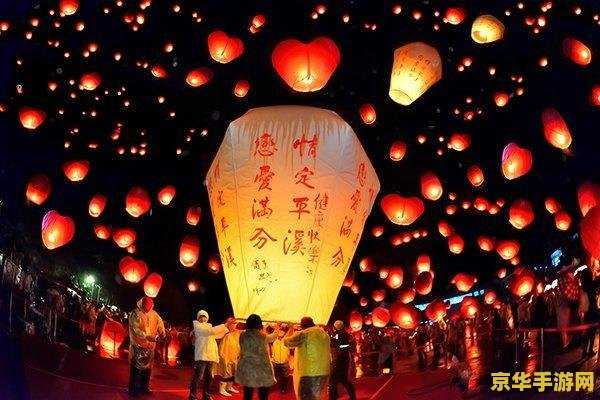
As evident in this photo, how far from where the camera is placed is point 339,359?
24.2 ft

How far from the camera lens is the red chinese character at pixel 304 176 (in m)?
6.66

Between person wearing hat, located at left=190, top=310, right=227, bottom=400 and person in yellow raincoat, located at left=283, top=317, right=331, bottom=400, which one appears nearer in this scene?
person in yellow raincoat, located at left=283, top=317, right=331, bottom=400

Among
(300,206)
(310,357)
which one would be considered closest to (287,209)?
(300,206)

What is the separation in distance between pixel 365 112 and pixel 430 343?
17.0 feet

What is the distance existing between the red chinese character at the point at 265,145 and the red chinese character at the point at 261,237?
30.1 inches

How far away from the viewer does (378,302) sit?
17688 millimetres

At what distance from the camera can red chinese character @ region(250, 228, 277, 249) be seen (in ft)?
21.6

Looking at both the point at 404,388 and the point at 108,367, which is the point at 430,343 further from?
the point at 108,367

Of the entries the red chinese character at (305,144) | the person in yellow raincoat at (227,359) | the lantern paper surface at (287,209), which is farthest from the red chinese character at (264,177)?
the person in yellow raincoat at (227,359)

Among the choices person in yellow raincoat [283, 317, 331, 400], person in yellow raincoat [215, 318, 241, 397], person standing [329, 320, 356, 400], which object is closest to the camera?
person in yellow raincoat [283, 317, 331, 400]

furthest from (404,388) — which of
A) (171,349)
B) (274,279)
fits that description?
(171,349)

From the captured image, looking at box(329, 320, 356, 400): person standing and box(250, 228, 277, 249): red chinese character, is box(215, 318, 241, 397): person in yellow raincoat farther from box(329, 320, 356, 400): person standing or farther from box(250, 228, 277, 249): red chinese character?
box(250, 228, 277, 249): red chinese character

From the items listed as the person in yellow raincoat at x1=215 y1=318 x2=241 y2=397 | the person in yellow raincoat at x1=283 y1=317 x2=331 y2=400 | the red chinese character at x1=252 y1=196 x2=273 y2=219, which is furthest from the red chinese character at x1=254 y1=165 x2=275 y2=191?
the person in yellow raincoat at x1=215 y1=318 x2=241 y2=397

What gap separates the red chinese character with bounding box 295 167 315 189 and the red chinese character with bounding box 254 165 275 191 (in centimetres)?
25
